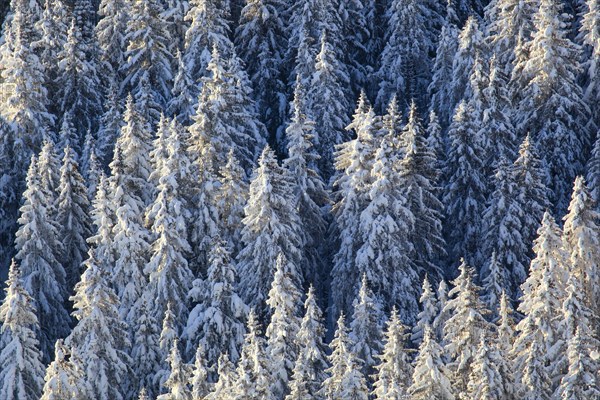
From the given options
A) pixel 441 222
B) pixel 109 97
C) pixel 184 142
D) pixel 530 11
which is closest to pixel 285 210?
pixel 184 142

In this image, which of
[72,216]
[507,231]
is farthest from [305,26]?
[507,231]

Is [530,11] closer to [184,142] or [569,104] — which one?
[569,104]

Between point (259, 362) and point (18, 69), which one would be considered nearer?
point (259, 362)

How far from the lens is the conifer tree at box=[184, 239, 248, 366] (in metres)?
45.8

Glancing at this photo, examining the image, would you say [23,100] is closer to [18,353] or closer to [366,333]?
[18,353]

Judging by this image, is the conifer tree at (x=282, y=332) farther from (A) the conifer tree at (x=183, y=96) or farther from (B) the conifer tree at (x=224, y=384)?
(A) the conifer tree at (x=183, y=96)

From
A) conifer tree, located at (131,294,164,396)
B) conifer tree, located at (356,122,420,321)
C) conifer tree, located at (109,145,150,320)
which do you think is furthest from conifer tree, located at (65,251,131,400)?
conifer tree, located at (356,122,420,321)

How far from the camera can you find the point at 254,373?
39219 mm

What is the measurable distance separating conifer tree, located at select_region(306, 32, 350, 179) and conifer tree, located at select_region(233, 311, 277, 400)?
57.6 feet

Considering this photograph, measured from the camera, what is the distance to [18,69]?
5741cm

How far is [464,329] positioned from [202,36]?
27862 millimetres

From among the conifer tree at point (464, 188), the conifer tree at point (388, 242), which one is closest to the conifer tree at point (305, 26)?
the conifer tree at point (464, 188)

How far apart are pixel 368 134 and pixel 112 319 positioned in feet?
44.9

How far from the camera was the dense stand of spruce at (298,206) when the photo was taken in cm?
4075
